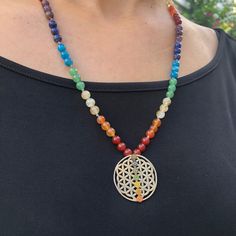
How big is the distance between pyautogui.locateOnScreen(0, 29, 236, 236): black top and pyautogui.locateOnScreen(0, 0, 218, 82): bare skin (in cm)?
6

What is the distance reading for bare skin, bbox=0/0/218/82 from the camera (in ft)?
3.56

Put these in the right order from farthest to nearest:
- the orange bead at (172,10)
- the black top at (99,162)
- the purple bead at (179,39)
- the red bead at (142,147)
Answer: the orange bead at (172,10)
the purple bead at (179,39)
the red bead at (142,147)
the black top at (99,162)

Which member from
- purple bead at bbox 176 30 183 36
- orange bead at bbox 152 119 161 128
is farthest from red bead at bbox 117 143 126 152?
purple bead at bbox 176 30 183 36

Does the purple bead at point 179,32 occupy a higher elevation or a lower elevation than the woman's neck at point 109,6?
lower

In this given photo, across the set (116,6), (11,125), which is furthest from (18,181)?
(116,6)

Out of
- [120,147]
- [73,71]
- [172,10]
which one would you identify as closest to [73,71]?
[73,71]

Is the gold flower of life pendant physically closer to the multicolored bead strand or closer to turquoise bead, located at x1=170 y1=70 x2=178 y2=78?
the multicolored bead strand

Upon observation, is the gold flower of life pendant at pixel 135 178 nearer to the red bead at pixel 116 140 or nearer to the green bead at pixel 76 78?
the red bead at pixel 116 140

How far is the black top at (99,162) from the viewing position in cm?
94

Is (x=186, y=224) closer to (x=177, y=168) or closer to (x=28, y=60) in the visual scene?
(x=177, y=168)

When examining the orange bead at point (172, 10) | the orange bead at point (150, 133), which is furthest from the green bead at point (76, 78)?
the orange bead at point (172, 10)

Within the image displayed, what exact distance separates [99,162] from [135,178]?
93mm

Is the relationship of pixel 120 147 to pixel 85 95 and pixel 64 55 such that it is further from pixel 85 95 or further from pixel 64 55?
pixel 64 55

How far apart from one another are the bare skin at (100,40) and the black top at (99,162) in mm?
56
